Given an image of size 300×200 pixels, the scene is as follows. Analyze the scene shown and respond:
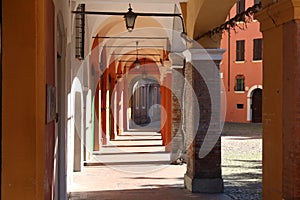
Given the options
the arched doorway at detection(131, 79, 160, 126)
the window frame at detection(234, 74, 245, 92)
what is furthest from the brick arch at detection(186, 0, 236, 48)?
the arched doorway at detection(131, 79, 160, 126)

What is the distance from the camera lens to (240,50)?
3944 cm

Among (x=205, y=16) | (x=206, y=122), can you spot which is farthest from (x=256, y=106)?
(x=205, y=16)

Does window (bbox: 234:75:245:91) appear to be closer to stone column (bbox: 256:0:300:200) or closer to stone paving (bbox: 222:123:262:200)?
stone paving (bbox: 222:123:262:200)

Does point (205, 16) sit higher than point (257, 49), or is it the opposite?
point (257, 49)

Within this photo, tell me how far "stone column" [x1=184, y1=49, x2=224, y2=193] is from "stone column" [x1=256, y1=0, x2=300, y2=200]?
→ 179 inches

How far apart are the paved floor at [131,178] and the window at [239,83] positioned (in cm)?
2260

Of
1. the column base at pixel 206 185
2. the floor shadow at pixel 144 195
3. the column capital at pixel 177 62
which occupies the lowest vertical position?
the floor shadow at pixel 144 195

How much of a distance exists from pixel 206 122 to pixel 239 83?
30.6 m

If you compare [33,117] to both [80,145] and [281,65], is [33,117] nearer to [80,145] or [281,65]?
[281,65]

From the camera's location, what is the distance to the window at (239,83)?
3972cm

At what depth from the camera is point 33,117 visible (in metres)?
3.55

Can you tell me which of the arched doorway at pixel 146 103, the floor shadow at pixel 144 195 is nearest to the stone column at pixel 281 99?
the floor shadow at pixel 144 195

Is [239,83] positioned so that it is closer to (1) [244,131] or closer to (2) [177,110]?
(1) [244,131]

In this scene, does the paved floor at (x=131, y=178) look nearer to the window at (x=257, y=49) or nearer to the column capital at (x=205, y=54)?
the column capital at (x=205, y=54)
